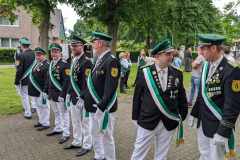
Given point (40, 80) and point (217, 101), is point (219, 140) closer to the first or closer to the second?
point (217, 101)

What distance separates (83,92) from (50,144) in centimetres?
179

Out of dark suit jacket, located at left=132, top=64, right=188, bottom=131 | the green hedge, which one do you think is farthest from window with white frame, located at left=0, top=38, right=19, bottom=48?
dark suit jacket, located at left=132, top=64, right=188, bottom=131

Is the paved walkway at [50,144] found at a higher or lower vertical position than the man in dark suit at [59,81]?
lower

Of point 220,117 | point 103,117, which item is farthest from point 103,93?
point 220,117

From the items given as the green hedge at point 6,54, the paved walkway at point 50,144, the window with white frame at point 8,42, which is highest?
the window with white frame at point 8,42

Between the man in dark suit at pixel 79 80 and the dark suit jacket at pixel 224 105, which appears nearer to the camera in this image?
the dark suit jacket at pixel 224 105

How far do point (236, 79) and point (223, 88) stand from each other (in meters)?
0.19

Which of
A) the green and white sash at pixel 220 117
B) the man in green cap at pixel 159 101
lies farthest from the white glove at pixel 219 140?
the man in green cap at pixel 159 101

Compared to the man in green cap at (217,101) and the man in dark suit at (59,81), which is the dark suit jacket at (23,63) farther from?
the man in green cap at (217,101)

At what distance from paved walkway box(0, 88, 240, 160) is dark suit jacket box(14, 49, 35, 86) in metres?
1.27

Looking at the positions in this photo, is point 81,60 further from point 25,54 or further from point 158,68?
point 25,54

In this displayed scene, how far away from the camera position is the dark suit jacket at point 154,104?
112 inches

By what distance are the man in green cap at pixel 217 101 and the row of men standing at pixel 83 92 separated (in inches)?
55.2

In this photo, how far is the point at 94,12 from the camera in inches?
525
